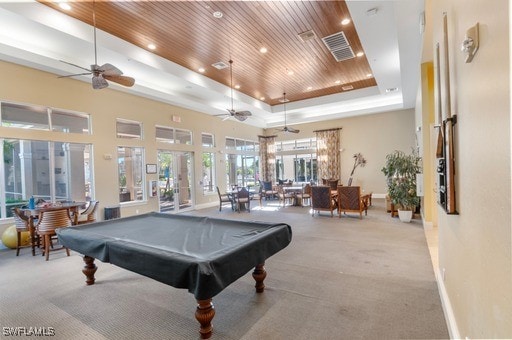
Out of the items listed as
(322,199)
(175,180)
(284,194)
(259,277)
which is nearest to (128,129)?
(175,180)

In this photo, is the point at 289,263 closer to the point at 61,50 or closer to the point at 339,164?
the point at 61,50

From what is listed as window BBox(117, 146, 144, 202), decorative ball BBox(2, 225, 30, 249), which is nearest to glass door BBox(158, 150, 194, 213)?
window BBox(117, 146, 144, 202)

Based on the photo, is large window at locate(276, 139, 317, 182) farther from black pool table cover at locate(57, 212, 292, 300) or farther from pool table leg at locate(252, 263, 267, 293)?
pool table leg at locate(252, 263, 267, 293)

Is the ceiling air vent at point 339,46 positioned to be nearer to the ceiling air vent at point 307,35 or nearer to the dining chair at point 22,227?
the ceiling air vent at point 307,35

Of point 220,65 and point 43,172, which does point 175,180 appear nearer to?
point 43,172

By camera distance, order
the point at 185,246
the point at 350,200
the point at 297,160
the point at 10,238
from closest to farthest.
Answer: the point at 185,246, the point at 10,238, the point at 350,200, the point at 297,160

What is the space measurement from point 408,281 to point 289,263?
5.01ft

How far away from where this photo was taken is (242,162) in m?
12.7

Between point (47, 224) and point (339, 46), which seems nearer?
point (47, 224)

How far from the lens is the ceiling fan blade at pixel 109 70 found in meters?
4.03

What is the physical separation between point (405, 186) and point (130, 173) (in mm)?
7554

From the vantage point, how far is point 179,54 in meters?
6.04

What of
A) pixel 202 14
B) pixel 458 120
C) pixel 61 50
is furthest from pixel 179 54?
pixel 458 120

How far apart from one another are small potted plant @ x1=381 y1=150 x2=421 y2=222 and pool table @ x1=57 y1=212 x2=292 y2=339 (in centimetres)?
475
